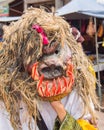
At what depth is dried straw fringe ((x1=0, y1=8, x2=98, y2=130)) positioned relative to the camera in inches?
70.6

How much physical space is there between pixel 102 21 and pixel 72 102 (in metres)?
7.30

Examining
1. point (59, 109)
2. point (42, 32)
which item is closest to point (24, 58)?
point (42, 32)

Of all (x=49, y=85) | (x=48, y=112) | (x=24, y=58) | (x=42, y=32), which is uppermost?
(x=42, y=32)

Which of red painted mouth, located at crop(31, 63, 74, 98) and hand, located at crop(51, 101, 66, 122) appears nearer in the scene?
red painted mouth, located at crop(31, 63, 74, 98)

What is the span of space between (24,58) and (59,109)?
332 millimetres

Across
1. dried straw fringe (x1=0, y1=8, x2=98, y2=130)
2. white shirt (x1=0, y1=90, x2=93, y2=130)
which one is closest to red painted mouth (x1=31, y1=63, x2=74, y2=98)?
dried straw fringe (x1=0, y1=8, x2=98, y2=130)

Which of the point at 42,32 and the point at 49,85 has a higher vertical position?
the point at 42,32

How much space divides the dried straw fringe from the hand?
0.36 ft

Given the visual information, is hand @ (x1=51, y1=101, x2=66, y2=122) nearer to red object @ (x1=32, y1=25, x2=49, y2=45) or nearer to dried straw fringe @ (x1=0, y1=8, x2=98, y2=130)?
dried straw fringe @ (x1=0, y1=8, x2=98, y2=130)

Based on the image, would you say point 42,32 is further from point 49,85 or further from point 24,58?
point 49,85

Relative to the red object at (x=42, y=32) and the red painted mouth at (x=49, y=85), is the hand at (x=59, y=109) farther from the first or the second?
the red object at (x=42, y=32)

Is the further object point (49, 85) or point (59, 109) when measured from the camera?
point (59, 109)

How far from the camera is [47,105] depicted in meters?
1.96

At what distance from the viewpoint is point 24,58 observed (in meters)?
1.80
